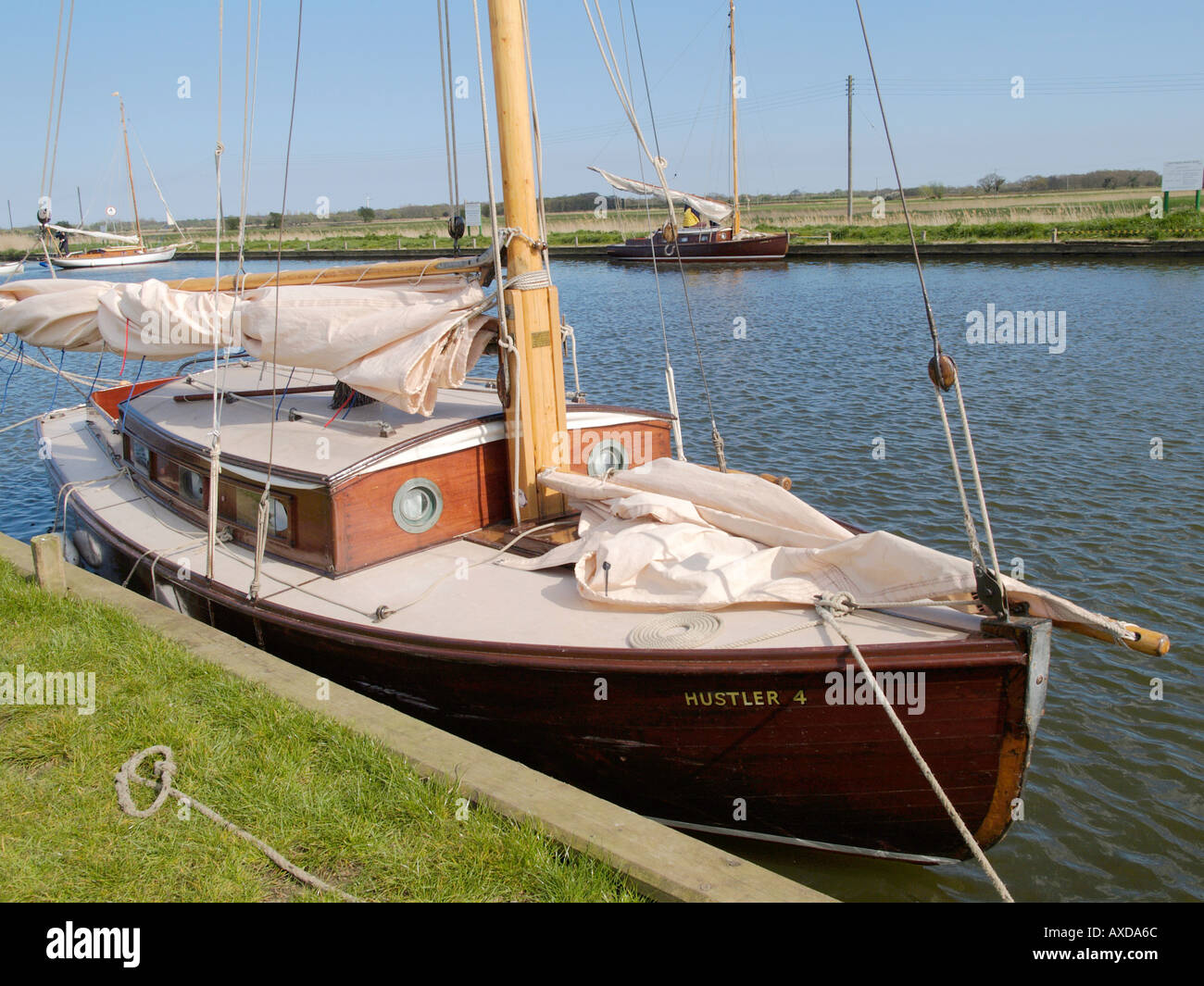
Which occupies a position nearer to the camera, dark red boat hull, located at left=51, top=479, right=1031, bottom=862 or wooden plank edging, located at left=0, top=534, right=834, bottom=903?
wooden plank edging, located at left=0, top=534, right=834, bottom=903

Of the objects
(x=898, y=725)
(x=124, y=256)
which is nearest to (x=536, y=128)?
(x=898, y=725)

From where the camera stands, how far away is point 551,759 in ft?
19.5

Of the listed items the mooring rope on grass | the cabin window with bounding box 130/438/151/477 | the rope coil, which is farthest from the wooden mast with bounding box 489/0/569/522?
the cabin window with bounding box 130/438/151/477

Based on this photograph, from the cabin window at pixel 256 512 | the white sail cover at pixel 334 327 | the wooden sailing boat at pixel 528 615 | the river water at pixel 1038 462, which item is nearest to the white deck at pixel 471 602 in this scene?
the wooden sailing boat at pixel 528 615

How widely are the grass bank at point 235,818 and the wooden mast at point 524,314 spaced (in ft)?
9.38

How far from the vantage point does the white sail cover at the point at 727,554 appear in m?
5.37

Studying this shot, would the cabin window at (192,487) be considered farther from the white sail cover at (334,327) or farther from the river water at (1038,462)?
the river water at (1038,462)

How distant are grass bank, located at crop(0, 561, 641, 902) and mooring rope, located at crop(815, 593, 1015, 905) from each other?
1.66 meters

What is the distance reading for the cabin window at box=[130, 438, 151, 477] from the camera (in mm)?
9625

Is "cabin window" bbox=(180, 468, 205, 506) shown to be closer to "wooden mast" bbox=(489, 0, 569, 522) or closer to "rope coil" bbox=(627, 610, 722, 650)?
"wooden mast" bbox=(489, 0, 569, 522)

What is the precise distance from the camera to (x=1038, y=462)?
46.1 ft

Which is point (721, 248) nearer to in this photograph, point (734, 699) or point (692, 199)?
point (692, 199)
